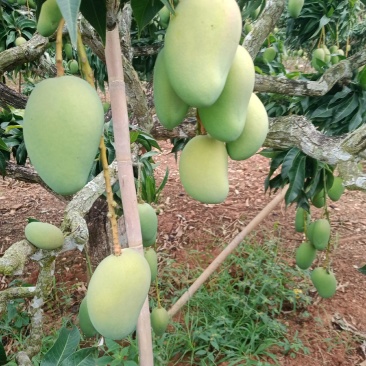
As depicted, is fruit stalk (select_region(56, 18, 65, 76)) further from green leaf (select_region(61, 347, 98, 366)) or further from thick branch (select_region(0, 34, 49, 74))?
thick branch (select_region(0, 34, 49, 74))

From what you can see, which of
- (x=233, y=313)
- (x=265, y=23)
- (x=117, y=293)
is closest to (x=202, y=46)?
(x=117, y=293)

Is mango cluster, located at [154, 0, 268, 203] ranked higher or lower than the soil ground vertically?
higher

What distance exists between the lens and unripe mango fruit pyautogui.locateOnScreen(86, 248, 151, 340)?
0.50 meters

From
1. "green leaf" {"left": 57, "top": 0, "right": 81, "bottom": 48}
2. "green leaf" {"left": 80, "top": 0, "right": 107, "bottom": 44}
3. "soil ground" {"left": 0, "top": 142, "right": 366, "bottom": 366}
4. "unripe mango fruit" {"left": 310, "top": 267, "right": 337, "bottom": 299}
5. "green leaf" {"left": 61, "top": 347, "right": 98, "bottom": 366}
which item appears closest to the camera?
"green leaf" {"left": 57, "top": 0, "right": 81, "bottom": 48}

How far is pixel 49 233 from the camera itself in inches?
39.6

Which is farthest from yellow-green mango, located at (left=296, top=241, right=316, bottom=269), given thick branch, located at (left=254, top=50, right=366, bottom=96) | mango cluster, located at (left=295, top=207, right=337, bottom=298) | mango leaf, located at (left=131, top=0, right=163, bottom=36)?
mango leaf, located at (left=131, top=0, right=163, bottom=36)

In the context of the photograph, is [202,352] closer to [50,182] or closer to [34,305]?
[34,305]

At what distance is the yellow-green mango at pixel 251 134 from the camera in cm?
50

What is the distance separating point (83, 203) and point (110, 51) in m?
0.72

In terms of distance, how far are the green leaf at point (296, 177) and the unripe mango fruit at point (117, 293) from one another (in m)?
1.20

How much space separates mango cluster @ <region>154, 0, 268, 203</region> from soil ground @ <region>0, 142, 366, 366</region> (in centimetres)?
165

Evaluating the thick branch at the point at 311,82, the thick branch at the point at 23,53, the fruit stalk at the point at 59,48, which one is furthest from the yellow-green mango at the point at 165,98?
the thick branch at the point at 23,53

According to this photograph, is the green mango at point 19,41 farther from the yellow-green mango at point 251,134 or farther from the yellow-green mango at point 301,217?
the yellow-green mango at point 251,134

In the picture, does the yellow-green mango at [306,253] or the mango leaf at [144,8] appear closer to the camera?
the mango leaf at [144,8]
